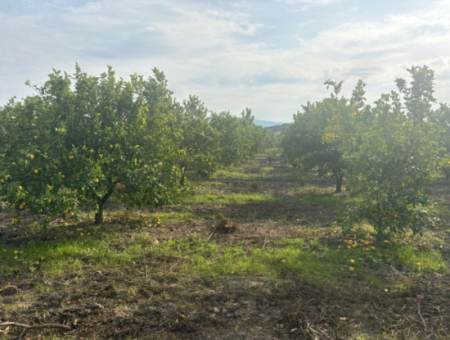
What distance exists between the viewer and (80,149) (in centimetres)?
766

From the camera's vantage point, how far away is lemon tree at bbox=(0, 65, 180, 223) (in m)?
6.67

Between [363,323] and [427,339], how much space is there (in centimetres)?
81

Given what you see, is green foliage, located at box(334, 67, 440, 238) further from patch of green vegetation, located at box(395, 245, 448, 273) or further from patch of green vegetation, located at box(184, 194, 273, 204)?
patch of green vegetation, located at box(184, 194, 273, 204)

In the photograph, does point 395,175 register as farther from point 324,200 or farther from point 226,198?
point 226,198

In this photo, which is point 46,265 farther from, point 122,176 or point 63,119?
point 63,119

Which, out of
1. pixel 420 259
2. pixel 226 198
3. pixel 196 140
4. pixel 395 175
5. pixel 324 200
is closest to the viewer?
pixel 420 259

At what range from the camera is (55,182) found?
6742 millimetres

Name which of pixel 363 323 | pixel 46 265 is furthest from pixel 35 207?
pixel 363 323

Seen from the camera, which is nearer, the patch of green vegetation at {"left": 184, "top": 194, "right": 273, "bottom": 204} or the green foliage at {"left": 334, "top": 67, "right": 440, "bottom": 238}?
the green foliage at {"left": 334, "top": 67, "right": 440, "bottom": 238}

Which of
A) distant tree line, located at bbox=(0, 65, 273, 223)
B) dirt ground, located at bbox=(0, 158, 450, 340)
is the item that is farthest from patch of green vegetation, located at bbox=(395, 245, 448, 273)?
distant tree line, located at bbox=(0, 65, 273, 223)

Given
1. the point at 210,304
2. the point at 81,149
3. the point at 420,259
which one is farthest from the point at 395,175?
the point at 81,149

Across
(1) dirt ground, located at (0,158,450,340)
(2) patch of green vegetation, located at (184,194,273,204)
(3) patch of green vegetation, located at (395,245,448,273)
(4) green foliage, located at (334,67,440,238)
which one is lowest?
(1) dirt ground, located at (0,158,450,340)

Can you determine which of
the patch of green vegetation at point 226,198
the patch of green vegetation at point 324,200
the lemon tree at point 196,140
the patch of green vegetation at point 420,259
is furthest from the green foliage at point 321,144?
the patch of green vegetation at point 420,259

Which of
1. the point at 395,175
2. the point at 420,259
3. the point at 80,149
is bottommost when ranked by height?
the point at 420,259
